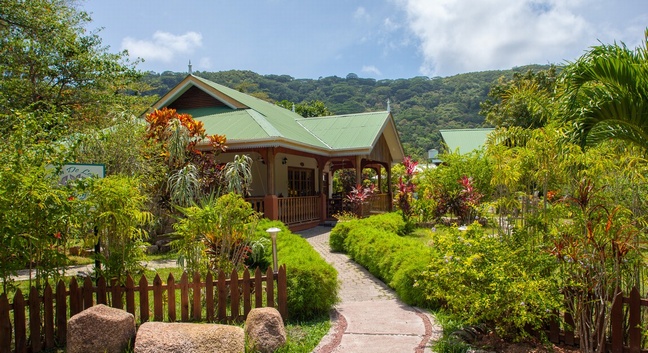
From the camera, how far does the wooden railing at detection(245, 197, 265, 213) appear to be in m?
13.9

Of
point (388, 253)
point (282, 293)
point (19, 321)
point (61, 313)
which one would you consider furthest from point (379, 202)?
point (19, 321)

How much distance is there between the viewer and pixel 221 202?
621 cm

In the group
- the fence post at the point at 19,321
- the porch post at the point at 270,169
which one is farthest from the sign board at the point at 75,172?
the porch post at the point at 270,169

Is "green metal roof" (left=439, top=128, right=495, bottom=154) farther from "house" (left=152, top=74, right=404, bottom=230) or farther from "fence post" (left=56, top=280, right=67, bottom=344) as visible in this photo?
"fence post" (left=56, top=280, right=67, bottom=344)

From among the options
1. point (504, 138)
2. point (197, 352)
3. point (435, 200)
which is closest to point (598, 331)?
point (504, 138)

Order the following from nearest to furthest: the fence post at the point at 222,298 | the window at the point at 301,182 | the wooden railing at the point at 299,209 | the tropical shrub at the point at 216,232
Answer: the fence post at the point at 222,298 < the tropical shrub at the point at 216,232 < the wooden railing at the point at 299,209 < the window at the point at 301,182

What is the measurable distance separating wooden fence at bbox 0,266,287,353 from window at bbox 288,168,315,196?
41.1ft

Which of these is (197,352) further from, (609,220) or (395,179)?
(395,179)

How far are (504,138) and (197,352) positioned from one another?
5.22m

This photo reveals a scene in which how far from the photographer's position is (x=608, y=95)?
511 centimetres

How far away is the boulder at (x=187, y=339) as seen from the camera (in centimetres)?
421

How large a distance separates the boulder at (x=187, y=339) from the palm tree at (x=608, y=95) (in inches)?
180

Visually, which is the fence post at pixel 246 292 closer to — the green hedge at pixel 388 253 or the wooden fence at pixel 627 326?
the green hedge at pixel 388 253

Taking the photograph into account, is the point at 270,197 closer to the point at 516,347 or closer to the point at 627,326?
the point at 516,347
